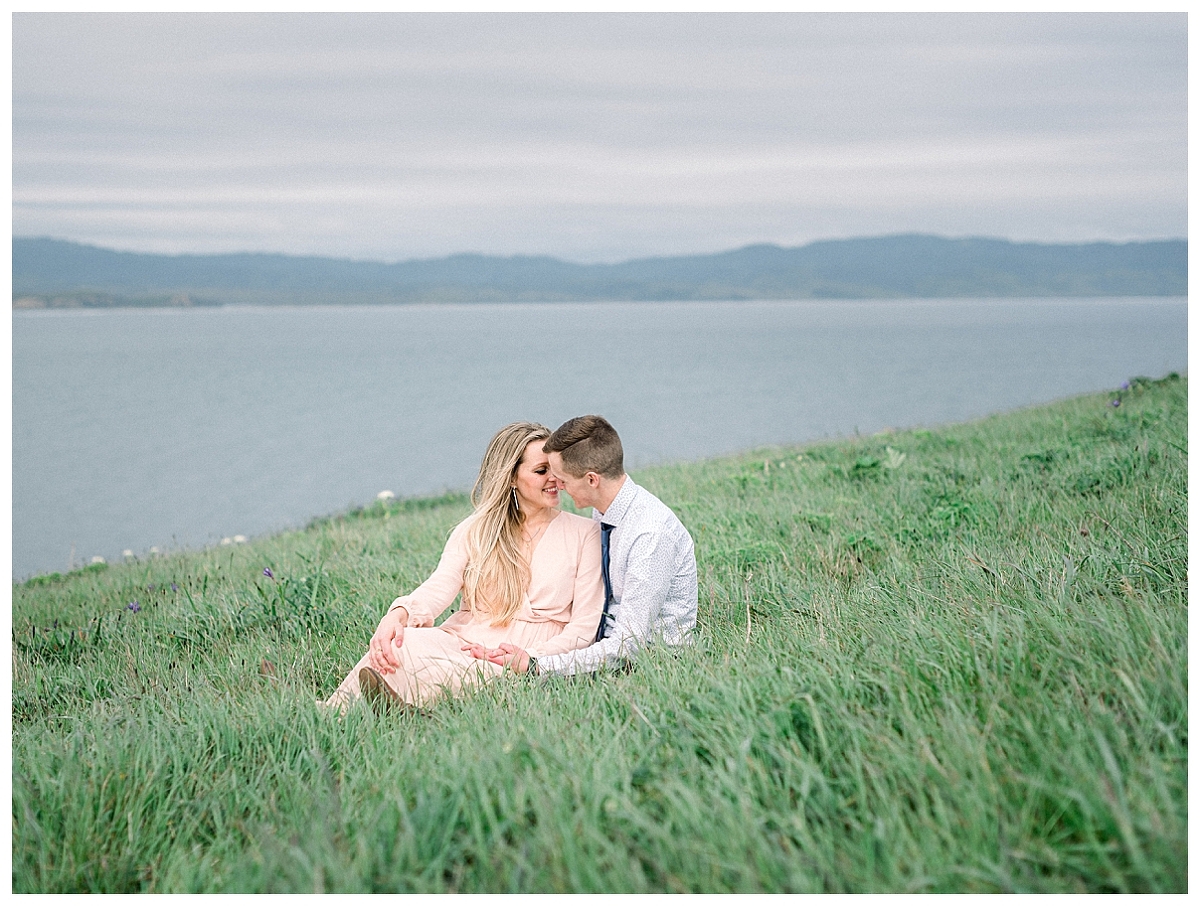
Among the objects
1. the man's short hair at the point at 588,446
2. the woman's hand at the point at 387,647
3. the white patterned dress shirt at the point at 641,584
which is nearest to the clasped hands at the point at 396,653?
the woman's hand at the point at 387,647

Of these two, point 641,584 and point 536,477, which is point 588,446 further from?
point 641,584

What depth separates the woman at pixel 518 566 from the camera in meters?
4.46

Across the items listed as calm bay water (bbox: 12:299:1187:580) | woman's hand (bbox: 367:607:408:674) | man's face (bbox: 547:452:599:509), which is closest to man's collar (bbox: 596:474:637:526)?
man's face (bbox: 547:452:599:509)

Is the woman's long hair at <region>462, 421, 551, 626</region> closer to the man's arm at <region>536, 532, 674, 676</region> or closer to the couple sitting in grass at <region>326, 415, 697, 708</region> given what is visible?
the couple sitting in grass at <region>326, 415, 697, 708</region>

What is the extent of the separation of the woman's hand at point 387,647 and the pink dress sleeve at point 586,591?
0.66 m

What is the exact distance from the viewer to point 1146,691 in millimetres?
2430

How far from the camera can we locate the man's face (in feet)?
13.8

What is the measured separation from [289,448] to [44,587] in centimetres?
2512

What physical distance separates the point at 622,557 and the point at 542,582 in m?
0.50

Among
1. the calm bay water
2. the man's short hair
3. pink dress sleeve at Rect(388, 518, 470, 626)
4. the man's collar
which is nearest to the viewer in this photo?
the man's short hair

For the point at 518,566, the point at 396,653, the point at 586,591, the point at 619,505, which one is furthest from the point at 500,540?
the point at 396,653

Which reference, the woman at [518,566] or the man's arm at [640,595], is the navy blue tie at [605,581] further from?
the man's arm at [640,595]

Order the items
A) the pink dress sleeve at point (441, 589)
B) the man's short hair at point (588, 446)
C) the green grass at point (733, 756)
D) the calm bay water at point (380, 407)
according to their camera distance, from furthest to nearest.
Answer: the calm bay water at point (380, 407)
the pink dress sleeve at point (441, 589)
the man's short hair at point (588, 446)
the green grass at point (733, 756)

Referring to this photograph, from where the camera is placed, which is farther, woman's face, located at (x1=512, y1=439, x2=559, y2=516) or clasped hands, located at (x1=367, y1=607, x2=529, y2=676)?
woman's face, located at (x1=512, y1=439, x2=559, y2=516)
